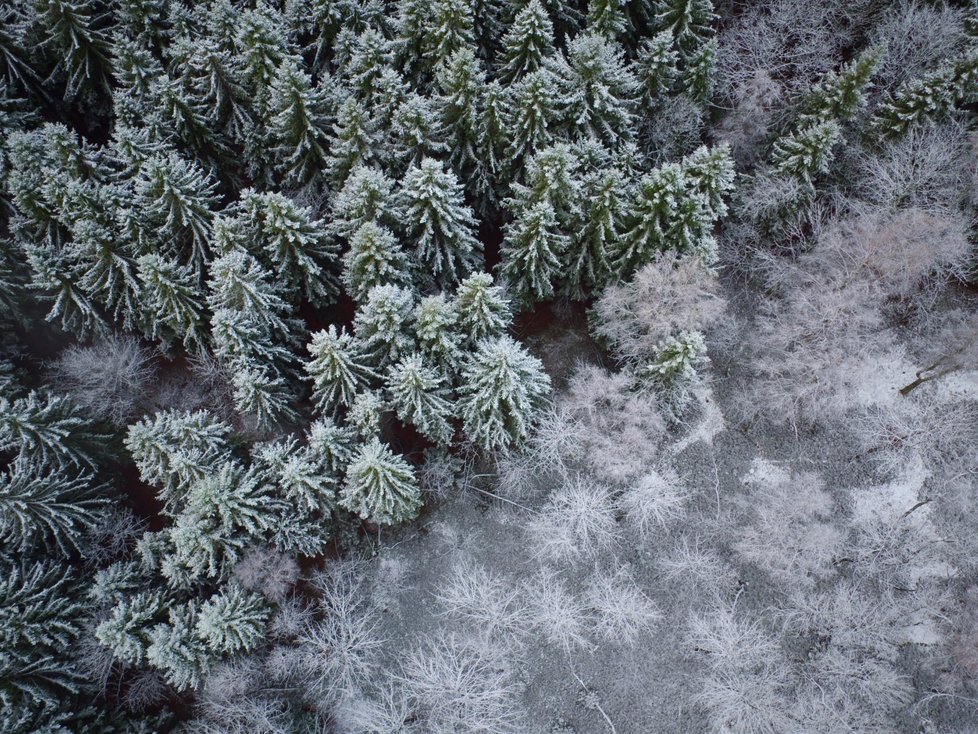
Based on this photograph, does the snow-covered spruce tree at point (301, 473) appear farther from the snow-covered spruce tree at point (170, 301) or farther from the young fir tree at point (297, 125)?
the young fir tree at point (297, 125)

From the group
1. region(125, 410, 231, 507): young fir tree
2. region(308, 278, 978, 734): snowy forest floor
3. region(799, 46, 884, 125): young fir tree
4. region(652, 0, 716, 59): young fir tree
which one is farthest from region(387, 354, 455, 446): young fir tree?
region(799, 46, 884, 125): young fir tree

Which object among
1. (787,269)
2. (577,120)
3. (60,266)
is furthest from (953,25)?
(60,266)

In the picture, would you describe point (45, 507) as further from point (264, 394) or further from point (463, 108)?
point (463, 108)

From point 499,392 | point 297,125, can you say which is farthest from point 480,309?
→ point 297,125

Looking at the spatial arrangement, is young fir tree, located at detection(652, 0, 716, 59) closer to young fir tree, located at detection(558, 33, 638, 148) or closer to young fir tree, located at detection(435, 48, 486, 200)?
young fir tree, located at detection(558, 33, 638, 148)

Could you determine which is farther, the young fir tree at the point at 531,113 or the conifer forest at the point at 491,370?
the young fir tree at the point at 531,113

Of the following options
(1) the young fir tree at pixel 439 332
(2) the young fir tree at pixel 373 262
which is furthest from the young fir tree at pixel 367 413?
(2) the young fir tree at pixel 373 262

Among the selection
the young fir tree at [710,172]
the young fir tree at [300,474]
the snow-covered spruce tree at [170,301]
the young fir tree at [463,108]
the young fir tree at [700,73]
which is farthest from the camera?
the young fir tree at [700,73]
